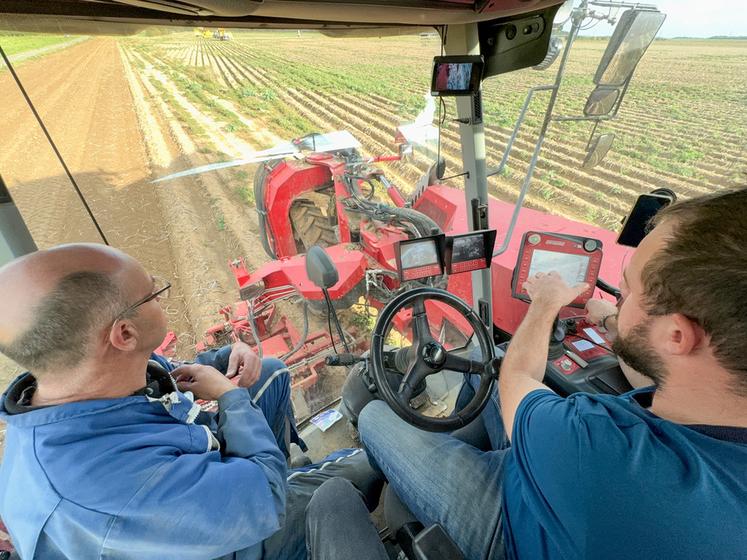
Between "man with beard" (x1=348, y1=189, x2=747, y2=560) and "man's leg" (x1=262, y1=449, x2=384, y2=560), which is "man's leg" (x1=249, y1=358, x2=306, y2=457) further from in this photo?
"man with beard" (x1=348, y1=189, x2=747, y2=560)

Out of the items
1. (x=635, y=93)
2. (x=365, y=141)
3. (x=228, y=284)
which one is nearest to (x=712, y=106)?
(x=635, y=93)

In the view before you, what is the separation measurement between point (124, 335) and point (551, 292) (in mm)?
1385

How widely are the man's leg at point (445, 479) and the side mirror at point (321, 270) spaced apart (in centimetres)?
56

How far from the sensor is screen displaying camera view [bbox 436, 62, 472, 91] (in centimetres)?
153

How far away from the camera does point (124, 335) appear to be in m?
1.00

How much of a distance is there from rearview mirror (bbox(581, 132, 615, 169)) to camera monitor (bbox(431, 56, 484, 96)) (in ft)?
1.84

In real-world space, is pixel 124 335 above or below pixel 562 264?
above

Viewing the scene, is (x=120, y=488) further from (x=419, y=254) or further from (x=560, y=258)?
(x=560, y=258)

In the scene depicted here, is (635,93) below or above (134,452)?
above

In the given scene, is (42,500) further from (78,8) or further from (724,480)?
(724,480)

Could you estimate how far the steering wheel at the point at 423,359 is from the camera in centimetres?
143

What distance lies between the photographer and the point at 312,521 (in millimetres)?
1056

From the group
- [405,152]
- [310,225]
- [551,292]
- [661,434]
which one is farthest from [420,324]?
[310,225]

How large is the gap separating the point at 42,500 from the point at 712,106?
17496 millimetres
